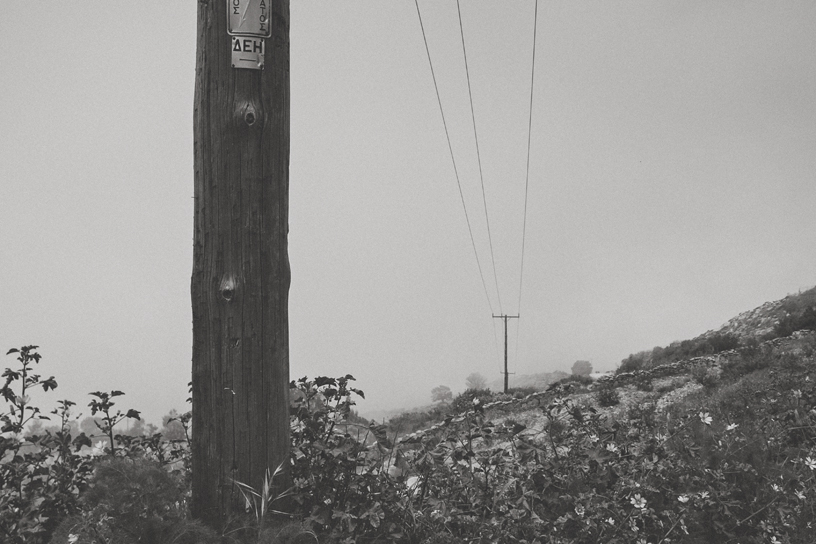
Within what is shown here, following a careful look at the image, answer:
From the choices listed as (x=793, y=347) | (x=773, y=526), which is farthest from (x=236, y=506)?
(x=793, y=347)

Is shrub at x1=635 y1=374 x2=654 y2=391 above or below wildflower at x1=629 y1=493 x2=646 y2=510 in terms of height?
below

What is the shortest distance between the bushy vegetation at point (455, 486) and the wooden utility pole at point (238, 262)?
0.64 feet

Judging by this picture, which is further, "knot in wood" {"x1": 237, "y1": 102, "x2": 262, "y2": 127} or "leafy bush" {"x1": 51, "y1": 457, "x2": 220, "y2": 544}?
"knot in wood" {"x1": 237, "y1": 102, "x2": 262, "y2": 127}

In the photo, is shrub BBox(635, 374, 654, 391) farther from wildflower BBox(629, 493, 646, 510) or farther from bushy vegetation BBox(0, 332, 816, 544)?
wildflower BBox(629, 493, 646, 510)

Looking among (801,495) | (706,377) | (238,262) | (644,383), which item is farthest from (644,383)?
(238,262)

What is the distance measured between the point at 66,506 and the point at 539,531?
228 centimetres

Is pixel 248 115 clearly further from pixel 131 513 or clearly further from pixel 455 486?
pixel 455 486

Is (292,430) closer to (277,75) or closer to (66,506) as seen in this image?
(66,506)

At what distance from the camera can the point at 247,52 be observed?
2.31 m

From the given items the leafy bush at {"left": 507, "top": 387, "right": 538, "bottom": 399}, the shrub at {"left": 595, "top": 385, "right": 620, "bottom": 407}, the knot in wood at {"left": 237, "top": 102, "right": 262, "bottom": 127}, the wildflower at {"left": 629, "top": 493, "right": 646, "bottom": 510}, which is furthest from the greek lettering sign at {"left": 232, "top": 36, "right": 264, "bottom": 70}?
the leafy bush at {"left": 507, "top": 387, "right": 538, "bottom": 399}

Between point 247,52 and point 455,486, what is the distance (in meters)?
2.31

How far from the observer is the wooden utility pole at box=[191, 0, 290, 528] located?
2.21 meters

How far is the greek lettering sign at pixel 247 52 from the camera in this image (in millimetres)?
2303

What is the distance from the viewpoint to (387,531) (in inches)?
93.7
